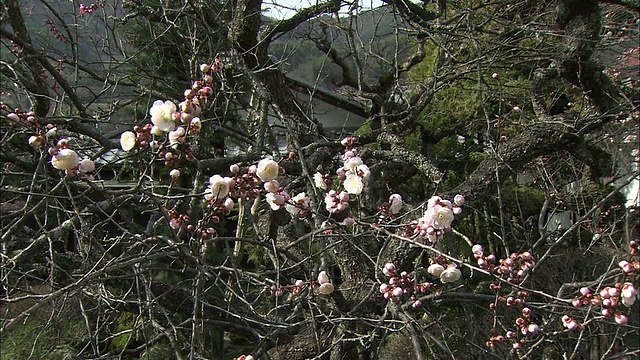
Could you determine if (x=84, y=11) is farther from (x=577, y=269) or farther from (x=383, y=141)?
(x=577, y=269)

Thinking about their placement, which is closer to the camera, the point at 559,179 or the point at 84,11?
the point at 84,11

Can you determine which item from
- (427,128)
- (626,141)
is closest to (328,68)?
(427,128)

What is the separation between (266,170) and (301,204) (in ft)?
0.79

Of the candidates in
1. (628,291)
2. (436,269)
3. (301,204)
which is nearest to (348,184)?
(301,204)

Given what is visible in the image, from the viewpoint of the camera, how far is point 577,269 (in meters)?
5.02

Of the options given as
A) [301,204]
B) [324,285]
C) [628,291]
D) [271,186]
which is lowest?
[324,285]

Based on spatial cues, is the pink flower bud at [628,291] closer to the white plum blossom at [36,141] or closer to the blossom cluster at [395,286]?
the blossom cluster at [395,286]

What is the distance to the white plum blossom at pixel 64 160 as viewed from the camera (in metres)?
1.36

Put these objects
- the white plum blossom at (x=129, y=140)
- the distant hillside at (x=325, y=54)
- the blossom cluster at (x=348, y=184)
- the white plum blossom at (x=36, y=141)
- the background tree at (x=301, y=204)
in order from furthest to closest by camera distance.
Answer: the distant hillside at (x=325, y=54)
the background tree at (x=301, y=204)
the blossom cluster at (x=348, y=184)
the white plum blossom at (x=129, y=140)
the white plum blossom at (x=36, y=141)

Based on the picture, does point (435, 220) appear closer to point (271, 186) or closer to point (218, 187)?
point (271, 186)

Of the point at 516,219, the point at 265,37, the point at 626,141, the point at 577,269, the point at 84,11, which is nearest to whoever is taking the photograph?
the point at 265,37

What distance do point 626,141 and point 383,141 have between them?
6.48 meters

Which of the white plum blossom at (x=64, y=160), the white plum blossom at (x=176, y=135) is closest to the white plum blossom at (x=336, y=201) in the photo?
the white plum blossom at (x=176, y=135)

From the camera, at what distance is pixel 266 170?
152cm
